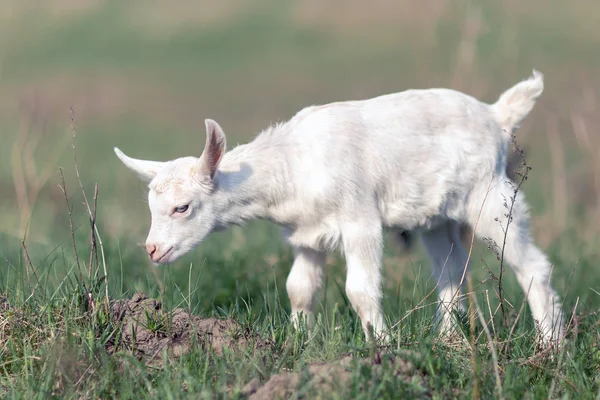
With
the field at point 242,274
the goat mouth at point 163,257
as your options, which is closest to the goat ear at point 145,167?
the field at point 242,274

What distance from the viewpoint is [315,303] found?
654cm

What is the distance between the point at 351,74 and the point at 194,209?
75.0 feet

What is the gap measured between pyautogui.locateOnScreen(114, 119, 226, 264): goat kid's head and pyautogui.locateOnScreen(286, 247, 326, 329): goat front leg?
0.88 m

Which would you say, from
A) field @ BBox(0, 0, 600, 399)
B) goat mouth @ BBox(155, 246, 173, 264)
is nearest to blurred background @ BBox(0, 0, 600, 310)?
field @ BBox(0, 0, 600, 399)

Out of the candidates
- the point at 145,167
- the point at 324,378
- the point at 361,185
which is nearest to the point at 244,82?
the point at 145,167

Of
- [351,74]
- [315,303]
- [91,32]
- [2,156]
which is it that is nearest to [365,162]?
[315,303]

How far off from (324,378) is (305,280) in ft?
6.86

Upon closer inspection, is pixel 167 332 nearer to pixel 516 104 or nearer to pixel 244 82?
pixel 516 104

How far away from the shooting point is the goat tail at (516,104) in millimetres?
6816

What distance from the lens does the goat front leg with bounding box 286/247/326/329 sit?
21.0 feet

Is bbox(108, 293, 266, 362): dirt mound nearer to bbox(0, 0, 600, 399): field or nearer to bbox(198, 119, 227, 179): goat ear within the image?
bbox(0, 0, 600, 399): field

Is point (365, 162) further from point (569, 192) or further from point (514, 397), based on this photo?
point (569, 192)

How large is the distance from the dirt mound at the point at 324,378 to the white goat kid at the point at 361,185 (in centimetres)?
90

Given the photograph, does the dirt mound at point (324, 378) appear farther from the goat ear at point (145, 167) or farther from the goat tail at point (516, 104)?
the goat tail at point (516, 104)
